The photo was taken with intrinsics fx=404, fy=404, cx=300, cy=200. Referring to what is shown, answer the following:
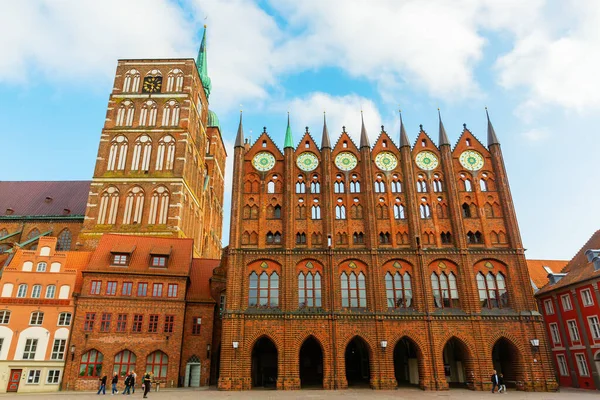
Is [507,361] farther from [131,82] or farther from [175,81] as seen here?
[131,82]

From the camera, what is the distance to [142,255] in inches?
1394

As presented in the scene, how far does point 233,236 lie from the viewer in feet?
104

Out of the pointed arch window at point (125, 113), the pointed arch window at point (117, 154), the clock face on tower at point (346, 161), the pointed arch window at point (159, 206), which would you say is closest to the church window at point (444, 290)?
the clock face on tower at point (346, 161)

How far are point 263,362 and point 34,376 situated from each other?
1720cm

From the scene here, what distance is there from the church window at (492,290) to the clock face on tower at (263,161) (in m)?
18.9

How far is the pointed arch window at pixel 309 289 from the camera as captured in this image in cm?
3038

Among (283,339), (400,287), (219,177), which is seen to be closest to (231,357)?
(283,339)

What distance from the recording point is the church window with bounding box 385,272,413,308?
30469 mm

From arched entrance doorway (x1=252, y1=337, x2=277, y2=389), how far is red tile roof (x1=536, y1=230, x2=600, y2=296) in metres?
24.9

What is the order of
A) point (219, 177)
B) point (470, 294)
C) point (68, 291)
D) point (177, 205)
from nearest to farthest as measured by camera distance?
point (470, 294) → point (68, 291) → point (177, 205) → point (219, 177)

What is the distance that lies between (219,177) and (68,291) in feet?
134

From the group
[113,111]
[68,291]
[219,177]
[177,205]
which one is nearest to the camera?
[68,291]

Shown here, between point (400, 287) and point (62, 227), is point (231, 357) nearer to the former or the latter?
point (400, 287)

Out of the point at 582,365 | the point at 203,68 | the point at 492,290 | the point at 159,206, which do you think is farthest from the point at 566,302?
the point at 203,68
